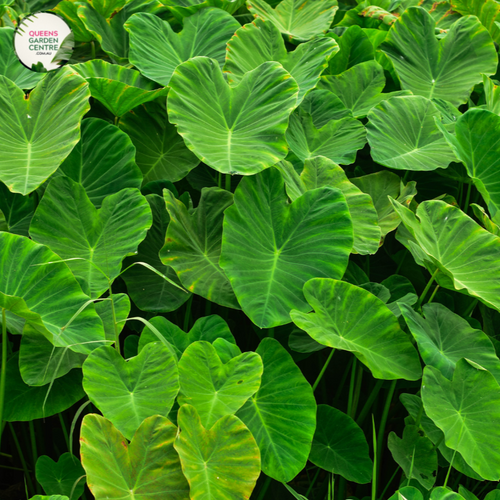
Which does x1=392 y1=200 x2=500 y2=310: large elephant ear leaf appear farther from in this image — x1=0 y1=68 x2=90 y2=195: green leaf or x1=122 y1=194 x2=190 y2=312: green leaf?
x1=0 y1=68 x2=90 y2=195: green leaf

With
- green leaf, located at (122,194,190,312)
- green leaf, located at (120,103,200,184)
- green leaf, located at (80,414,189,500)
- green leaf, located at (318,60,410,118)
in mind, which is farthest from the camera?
green leaf, located at (318,60,410,118)

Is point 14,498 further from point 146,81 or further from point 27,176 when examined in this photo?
point 146,81

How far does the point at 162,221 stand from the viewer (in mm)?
1267

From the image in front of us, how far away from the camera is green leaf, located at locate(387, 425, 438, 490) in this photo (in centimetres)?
103

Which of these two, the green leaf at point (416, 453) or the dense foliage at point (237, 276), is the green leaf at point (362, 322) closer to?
the dense foliage at point (237, 276)

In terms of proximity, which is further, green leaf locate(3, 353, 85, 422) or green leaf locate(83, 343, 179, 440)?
green leaf locate(3, 353, 85, 422)

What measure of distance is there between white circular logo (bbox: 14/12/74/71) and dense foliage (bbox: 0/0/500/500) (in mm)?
51

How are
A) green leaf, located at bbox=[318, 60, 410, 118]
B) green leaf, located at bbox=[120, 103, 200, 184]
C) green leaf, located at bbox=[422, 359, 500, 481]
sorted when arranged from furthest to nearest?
1. green leaf, located at bbox=[318, 60, 410, 118]
2. green leaf, located at bbox=[120, 103, 200, 184]
3. green leaf, located at bbox=[422, 359, 500, 481]

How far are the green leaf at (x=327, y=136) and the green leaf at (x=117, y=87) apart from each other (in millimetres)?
370

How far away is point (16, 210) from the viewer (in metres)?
1.22

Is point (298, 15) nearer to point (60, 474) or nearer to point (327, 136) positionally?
point (327, 136)

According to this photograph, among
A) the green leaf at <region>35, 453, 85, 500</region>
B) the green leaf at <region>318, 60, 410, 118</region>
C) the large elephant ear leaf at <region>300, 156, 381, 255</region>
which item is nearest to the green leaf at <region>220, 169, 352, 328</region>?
the large elephant ear leaf at <region>300, 156, 381, 255</region>

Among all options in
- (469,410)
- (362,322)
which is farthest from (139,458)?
(469,410)

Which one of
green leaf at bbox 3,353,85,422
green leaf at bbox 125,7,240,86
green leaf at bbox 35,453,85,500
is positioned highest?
green leaf at bbox 125,7,240,86
